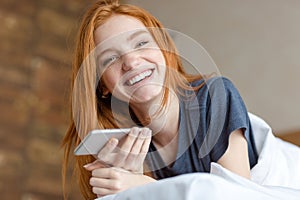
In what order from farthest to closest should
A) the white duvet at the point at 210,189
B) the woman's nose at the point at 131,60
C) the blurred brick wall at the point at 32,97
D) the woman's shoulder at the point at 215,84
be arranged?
1. the blurred brick wall at the point at 32,97
2. the woman's shoulder at the point at 215,84
3. the woman's nose at the point at 131,60
4. the white duvet at the point at 210,189

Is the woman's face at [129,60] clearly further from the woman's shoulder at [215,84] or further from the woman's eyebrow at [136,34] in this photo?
the woman's shoulder at [215,84]

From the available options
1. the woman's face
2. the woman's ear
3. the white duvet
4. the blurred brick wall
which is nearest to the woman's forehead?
the woman's face

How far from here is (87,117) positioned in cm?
118

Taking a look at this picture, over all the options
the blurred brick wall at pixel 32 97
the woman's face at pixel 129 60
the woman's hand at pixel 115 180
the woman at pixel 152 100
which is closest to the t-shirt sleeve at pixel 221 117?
the woman at pixel 152 100

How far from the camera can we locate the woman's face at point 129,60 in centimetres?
112

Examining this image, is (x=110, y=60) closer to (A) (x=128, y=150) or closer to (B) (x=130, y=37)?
(B) (x=130, y=37)

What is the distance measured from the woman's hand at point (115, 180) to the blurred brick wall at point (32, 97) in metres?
1.54

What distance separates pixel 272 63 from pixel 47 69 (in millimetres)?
1109

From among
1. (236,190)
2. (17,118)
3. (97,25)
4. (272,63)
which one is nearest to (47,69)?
(17,118)

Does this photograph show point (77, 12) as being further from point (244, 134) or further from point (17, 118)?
point (244, 134)

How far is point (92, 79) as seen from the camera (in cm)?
119

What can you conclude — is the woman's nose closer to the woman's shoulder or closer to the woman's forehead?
the woman's forehead

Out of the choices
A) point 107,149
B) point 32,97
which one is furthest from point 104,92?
point 32,97

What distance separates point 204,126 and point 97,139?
30 cm
